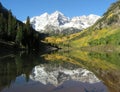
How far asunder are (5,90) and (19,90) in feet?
5.48

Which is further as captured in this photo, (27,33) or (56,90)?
(27,33)

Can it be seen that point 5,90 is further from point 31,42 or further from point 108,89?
point 31,42

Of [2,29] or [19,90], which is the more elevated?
[2,29]

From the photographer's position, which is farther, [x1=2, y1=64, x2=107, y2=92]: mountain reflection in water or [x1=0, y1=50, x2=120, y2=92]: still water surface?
[x1=0, y1=50, x2=120, y2=92]: still water surface

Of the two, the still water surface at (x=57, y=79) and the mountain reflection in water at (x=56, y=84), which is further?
the still water surface at (x=57, y=79)

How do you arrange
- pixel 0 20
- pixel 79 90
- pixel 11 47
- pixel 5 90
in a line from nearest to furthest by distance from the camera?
1. pixel 5 90
2. pixel 79 90
3. pixel 11 47
4. pixel 0 20

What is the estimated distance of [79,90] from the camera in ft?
112

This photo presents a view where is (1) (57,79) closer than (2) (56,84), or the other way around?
(2) (56,84)

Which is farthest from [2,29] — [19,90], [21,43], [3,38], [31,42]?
[19,90]

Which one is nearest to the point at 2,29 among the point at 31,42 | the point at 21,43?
the point at 21,43

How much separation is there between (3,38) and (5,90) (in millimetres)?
132114

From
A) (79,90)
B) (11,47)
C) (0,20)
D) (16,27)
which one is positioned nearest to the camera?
(79,90)

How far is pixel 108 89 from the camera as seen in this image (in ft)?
113

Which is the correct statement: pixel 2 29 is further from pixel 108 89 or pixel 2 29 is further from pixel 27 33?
pixel 108 89
